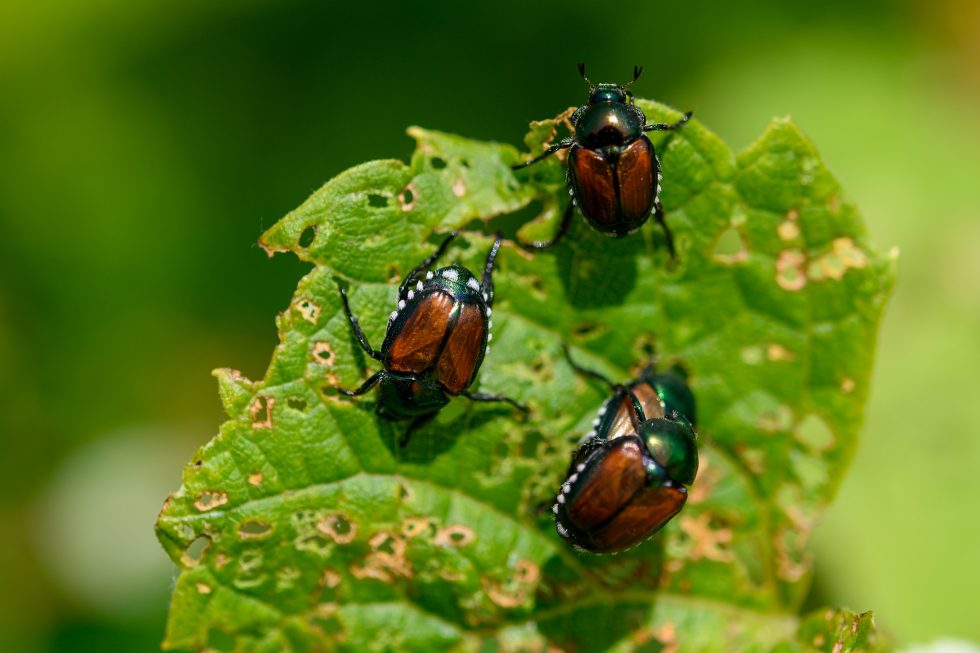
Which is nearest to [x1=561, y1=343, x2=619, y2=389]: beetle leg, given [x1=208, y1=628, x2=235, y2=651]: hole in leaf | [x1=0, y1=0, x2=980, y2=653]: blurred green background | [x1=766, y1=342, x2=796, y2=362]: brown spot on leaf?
[x1=766, y1=342, x2=796, y2=362]: brown spot on leaf

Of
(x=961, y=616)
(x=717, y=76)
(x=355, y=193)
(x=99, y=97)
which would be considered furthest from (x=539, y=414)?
(x=99, y=97)

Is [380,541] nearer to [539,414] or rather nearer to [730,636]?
[539,414]

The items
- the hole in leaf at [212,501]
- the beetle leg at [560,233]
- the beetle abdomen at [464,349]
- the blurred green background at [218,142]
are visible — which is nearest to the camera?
the hole in leaf at [212,501]

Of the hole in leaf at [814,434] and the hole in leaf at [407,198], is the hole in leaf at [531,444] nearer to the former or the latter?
the hole in leaf at [407,198]

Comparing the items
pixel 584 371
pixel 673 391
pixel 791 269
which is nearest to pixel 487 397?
pixel 584 371

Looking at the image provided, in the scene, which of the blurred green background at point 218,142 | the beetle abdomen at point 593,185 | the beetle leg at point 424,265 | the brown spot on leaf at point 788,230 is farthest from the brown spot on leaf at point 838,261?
the blurred green background at point 218,142

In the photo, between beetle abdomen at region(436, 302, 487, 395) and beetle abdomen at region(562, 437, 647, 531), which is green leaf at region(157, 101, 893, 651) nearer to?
beetle abdomen at region(436, 302, 487, 395)

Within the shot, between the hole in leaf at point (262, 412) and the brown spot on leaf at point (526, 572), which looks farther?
the brown spot on leaf at point (526, 572)
